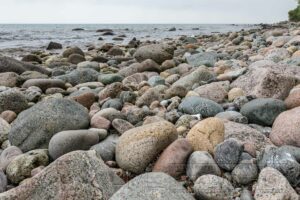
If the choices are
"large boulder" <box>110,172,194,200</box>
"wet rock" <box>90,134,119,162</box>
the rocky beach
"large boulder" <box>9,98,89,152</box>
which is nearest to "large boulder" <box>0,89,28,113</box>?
the rocky beach

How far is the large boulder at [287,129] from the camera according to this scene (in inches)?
152

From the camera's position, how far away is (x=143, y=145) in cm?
381

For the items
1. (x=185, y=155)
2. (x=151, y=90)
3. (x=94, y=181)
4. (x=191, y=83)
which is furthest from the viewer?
(x=191, y=83)

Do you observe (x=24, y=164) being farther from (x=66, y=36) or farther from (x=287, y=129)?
(x=66, y=36)

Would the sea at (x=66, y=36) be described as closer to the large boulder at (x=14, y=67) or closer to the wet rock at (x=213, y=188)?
the large boulder at (x=14, y=67)

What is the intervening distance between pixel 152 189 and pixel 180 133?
1.64 m

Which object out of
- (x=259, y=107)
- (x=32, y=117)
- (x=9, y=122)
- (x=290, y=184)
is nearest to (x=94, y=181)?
(x=290, y=184)

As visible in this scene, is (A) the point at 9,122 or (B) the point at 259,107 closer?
(B) the point at 259,107

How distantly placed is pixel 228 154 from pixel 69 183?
1369 millimetres

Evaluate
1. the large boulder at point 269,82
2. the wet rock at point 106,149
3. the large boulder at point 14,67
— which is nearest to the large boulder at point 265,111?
the large boulder at point 269,82

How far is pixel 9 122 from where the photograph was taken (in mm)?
5629

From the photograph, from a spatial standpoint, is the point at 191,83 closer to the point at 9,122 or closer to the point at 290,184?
the point at 9,122

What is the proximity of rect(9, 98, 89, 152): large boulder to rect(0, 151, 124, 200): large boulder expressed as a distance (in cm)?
146

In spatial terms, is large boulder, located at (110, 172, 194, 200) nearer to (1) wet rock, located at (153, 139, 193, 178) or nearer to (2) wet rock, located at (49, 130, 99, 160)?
(1) wet rock, located at (153, 139, 193, 178)
